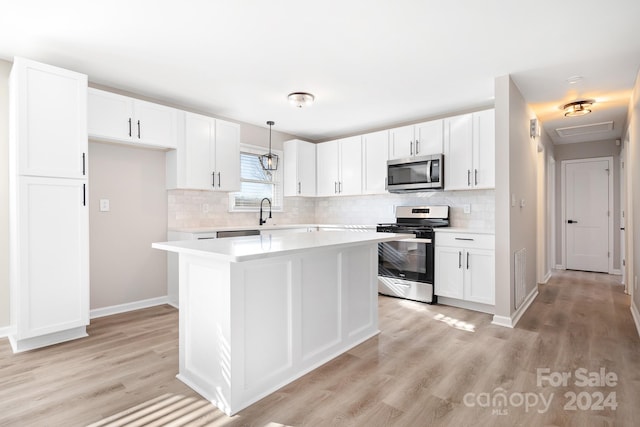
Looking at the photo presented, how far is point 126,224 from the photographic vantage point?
3758 mm

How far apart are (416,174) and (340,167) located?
130cm

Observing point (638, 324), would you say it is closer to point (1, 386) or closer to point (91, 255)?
point (1, 386)

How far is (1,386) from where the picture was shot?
2.17 meters

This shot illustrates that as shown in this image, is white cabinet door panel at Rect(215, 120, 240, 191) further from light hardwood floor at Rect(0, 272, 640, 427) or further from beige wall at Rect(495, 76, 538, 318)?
beige wall at Rect(495, 76, 538, 318)

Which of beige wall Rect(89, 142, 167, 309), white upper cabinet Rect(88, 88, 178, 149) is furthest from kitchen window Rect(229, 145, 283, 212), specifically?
white upper cabinet Rect(88, 88, 178, 149)

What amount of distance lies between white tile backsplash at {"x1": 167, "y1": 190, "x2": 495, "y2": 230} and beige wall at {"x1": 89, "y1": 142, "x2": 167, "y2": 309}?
271mm

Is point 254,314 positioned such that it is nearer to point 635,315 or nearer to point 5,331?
point 5,331

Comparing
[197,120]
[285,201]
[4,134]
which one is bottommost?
[285,201]

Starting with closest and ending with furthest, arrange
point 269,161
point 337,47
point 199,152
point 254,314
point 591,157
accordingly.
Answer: point 254,314, point 337,47, point 199,152, point 269,161, point 591,157

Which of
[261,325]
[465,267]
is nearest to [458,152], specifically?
[465,267]

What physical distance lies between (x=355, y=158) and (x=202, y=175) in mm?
2179

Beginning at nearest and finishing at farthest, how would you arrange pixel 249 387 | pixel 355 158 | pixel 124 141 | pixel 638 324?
pixel 249 387 → pixel 638 324 → pixel 124 141 → pixel 355 158

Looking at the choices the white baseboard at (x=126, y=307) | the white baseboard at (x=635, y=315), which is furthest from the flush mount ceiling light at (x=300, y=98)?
the white baseboard at (x=635, y=315)

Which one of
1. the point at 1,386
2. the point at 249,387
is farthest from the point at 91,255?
the point at 249,387
